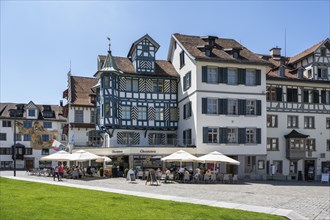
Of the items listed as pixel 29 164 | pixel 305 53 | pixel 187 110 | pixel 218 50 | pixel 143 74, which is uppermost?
pixel 305 53

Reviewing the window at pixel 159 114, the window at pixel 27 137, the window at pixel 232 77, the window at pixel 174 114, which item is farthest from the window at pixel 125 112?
the window at pixel 27 137

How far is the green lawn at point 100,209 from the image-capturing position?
14.7 m

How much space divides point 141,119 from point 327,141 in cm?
2148

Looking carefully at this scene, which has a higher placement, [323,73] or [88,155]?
[323,73]

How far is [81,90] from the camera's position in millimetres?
Answer: 54875

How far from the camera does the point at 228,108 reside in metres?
42.3

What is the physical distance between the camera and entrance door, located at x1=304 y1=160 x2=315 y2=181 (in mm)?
46966

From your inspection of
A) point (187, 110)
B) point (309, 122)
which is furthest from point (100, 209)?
point (309, 122)

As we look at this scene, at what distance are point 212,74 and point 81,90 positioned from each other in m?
20.2

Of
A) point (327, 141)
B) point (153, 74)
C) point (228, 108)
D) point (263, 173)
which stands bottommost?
point (263, 173)

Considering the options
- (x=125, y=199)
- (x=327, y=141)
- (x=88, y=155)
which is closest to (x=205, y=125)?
(x=88, y=155)

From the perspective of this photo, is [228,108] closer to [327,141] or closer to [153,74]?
[153,74]

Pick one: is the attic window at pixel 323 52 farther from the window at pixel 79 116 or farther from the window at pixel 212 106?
the window at pixel 79 116

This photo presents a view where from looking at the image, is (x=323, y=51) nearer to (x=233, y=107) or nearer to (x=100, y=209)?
(x=233, y=107)
